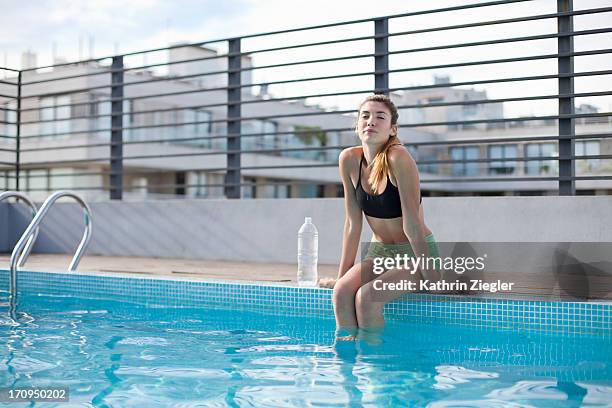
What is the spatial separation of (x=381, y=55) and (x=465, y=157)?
3399 cm

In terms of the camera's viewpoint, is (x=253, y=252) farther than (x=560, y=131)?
Yes

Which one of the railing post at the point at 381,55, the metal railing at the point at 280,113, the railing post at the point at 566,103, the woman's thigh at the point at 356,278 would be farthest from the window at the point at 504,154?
the woman's thigh at the point at 356,278

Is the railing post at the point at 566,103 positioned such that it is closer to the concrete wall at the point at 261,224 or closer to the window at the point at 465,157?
the concrete wall at the point at 261,224

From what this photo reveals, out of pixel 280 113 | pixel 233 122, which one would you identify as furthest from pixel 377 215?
pixel 280 113

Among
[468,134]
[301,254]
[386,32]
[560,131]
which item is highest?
[468,134]

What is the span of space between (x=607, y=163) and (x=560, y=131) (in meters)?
35.3

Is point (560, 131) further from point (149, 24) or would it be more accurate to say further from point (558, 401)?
point (149, 24)

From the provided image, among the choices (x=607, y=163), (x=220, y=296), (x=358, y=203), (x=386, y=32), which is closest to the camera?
(x=358, y=203)

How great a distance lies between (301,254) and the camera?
4.47 m

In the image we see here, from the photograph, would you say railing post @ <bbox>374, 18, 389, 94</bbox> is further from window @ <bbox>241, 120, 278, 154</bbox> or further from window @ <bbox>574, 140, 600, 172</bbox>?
window @ <bbox>574, 140, 600, 172</bbox>

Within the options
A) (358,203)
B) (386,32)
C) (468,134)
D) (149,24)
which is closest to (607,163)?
(468,134)

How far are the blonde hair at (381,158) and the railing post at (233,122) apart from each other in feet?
11.2

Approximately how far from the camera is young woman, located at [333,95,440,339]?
10.7 ft

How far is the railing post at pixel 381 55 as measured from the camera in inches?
232
